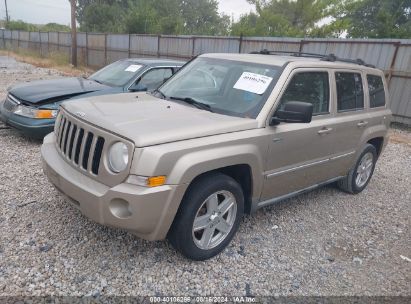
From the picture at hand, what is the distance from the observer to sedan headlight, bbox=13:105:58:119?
527 cm

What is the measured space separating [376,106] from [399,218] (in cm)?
154

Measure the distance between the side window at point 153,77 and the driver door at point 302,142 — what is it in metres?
3.31

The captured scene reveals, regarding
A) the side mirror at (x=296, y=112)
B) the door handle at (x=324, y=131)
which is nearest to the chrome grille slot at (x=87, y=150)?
the side mirror at (x=296, y=112)

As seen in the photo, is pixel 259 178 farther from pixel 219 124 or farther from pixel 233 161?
pixel 219 124

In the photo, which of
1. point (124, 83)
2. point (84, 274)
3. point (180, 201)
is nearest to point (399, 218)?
point (180, 201)

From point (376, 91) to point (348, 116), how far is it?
99 cm

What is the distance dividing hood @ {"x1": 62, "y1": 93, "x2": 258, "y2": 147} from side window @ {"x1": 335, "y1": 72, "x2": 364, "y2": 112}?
1.54m

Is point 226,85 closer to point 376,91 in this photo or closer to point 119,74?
point 376,91

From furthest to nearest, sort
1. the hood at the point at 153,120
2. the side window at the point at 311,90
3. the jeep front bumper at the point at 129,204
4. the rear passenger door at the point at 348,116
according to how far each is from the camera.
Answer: the rear passenger door at the point at 348,116 < the side window at the point at 311,90 < the hood at the point at 153,120 < the jeep front bumper at the point at 129,204

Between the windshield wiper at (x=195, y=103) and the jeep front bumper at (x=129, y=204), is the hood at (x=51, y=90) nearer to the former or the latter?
the windshield wiper at (x=195, y=103)

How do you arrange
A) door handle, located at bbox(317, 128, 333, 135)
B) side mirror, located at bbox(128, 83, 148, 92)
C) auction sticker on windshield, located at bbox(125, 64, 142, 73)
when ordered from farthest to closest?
auction sticker on windshield, located at bbox(125, 64, 142, 73)
side mirror, located at bbox(128, 83, 148, 92)
door handle, located at bbox(317, 128, 333, 135)

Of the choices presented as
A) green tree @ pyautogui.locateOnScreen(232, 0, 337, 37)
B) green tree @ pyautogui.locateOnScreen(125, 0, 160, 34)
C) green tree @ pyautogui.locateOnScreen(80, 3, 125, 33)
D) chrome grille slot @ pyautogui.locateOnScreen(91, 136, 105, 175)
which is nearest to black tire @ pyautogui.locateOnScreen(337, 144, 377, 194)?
chrome grille slot @ pyautogui.locateOnScreen(91, 136, 105, 175)

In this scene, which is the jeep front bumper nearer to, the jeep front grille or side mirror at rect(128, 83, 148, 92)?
the jeep front grille

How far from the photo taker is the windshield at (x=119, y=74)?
246 inches
